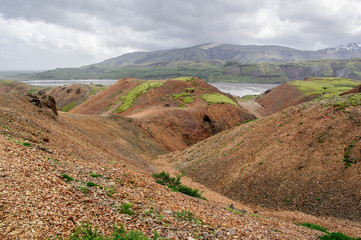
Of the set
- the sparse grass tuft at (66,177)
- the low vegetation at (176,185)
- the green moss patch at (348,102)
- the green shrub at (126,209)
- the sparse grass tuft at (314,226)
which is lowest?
the sparse grass tuft at (314,226)

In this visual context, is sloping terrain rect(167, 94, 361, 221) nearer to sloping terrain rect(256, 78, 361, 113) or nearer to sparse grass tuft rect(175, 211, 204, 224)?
sparse grass tuft rect(175, 211, 204, 224)

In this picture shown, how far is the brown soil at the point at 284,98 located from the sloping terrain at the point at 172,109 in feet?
132

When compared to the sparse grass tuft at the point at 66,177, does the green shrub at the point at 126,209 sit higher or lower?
lower

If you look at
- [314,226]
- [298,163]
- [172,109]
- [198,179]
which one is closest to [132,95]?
[172,109]

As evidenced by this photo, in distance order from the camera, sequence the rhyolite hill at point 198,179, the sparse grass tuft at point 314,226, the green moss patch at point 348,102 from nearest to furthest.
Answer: the rhyolite hill at point 198,179 < the sparse grass tuft at point 314,226 < the green moss patch at point 348,102

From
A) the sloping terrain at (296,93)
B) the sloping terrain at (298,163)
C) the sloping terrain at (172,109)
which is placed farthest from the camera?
the sloping terrain at (296,93)

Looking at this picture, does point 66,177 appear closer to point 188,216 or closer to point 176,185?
point 188,216

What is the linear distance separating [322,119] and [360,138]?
4.34 meters

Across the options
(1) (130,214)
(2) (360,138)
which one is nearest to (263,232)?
(1) (130,214)

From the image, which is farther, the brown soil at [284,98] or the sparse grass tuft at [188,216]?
the brown soil at [284,98]

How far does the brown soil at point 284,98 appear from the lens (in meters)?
88.7

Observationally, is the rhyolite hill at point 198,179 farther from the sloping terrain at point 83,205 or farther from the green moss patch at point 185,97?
the green moss patch at point 185,97

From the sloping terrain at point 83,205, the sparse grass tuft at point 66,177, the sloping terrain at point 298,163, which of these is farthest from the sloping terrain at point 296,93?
the sparse grass tuft at point 66,177

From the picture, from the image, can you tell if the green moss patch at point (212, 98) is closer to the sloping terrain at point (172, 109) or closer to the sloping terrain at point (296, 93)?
the sloping terrain at point (172, 109)
